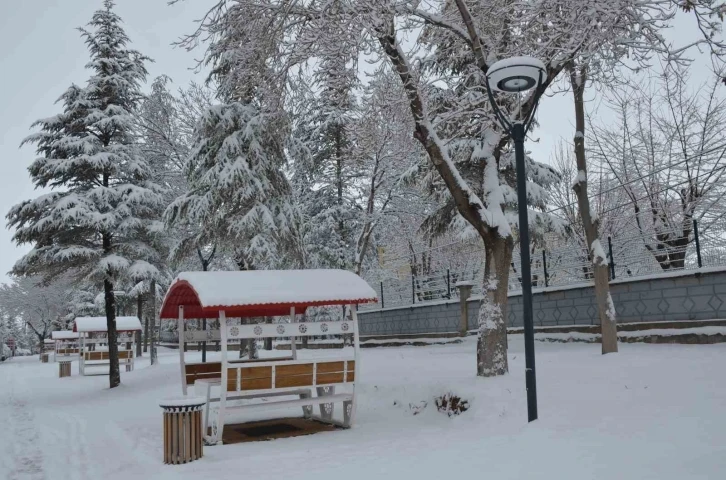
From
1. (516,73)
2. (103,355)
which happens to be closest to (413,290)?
(516,73)

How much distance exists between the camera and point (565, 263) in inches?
665

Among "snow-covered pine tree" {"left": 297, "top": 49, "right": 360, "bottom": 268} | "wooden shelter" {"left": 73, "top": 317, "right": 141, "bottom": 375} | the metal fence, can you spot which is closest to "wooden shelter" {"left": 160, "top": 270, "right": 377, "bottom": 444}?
the metal fence

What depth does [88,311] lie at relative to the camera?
50844 millimetres

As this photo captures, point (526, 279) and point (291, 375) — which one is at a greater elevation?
point (526, 279)

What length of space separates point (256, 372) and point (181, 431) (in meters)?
1.66

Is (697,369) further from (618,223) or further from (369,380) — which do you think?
(618,223)

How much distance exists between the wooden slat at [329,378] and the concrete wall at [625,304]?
275 inches

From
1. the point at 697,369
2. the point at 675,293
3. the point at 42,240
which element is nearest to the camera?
the point at 697,369

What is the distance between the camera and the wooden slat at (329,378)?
9578 millimetres

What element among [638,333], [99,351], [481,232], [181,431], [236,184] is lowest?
[99,351]

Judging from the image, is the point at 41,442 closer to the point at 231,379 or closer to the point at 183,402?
the point at 231,379

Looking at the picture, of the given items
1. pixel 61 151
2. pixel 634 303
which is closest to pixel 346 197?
pixel 61 151

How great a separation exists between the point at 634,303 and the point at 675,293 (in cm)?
119

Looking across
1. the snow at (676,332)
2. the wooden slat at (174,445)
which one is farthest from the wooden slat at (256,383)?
the snow at (676,332)
